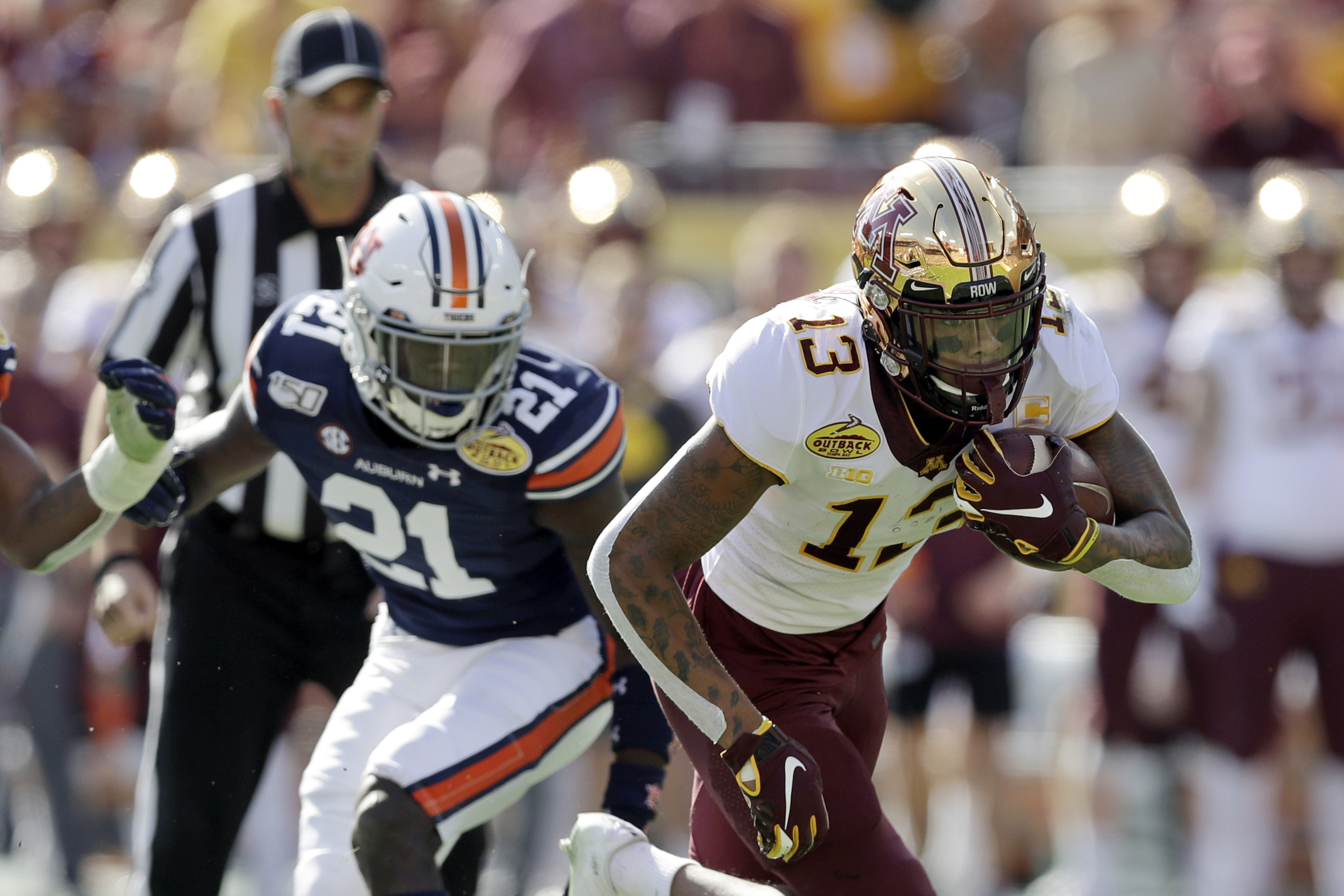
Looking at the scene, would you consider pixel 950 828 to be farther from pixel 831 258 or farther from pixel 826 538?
pixel 826 538

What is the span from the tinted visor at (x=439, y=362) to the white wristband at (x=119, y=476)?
1.68 ft

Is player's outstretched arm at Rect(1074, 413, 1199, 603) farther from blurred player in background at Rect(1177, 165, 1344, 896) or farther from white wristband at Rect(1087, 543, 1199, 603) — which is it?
blurred player in background at Rect(1177, 165, 1344, 896)

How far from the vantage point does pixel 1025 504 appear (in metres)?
3.10

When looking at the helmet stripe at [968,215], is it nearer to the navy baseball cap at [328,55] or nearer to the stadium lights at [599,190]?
the navy baseball cap at [328,55]

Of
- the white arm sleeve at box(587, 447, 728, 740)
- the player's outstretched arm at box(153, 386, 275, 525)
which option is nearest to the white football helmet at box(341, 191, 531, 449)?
the player's outstretched arm at box(153, 386, 275, 525)

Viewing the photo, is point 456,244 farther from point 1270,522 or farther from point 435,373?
point 1270,522

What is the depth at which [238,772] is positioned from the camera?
171 inches

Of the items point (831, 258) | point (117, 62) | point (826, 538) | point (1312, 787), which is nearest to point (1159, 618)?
point (1312, 787)

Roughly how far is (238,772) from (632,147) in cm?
438

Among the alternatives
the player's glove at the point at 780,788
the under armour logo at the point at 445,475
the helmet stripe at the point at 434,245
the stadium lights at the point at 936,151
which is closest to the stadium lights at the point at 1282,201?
the stadium lights at the point at 936,151

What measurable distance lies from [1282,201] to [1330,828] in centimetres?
218

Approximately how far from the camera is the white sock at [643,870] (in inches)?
139

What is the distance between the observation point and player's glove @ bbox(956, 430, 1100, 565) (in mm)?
3105

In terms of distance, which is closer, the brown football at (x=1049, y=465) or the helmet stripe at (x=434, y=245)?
the brown football at (x=1049, y=465)
